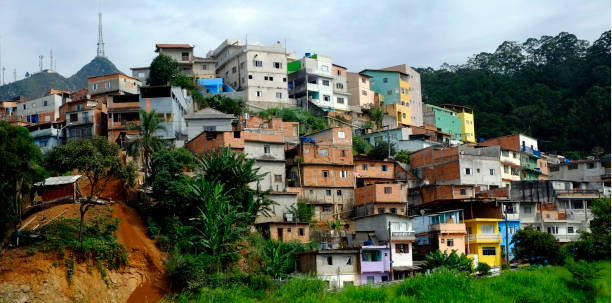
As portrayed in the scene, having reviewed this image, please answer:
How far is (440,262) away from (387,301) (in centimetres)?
1225

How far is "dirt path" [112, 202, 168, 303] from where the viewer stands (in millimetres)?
30719

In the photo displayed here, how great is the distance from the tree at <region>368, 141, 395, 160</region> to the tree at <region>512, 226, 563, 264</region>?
569 inches

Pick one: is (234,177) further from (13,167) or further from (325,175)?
(13,167)

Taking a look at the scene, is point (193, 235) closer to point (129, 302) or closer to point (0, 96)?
point (129, 302)

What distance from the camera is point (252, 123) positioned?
48969mm

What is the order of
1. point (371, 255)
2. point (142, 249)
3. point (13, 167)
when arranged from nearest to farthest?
point (13, 167) < point (142, 249) < point (371, 255)

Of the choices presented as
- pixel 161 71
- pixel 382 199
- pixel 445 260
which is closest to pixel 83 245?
pixel 445 260

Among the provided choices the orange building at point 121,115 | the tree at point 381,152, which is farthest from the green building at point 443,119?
the orange building at point 121,115

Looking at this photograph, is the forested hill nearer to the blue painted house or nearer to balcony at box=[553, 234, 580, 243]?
balcony at box=[553, 234, 580, 243]

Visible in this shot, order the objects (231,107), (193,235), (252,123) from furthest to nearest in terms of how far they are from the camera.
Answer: (231,107) < (252,123) < (193,235)

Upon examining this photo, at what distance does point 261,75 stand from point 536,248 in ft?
95.4

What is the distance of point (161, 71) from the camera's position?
185 ft

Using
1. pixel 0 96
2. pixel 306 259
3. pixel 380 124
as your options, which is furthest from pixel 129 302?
pixel 0 96

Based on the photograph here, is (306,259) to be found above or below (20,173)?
below
